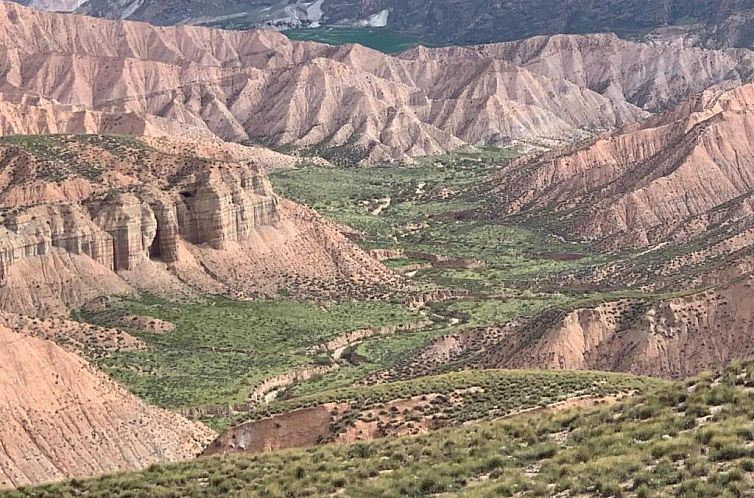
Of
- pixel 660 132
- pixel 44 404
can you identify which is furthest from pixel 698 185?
pixel 44 404

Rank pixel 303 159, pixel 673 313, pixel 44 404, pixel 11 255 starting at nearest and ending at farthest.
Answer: pixel 44 404, pixel 673 313, pixel 11 255, pixel 303 159

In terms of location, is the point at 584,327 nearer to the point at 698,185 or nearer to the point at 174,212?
the point at 174,212

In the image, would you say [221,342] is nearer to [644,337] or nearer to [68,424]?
[644,337]

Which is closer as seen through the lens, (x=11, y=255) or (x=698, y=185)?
(x=11, y=255)

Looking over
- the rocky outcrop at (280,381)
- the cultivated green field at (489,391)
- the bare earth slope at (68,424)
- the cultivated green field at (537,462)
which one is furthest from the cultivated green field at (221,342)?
the cultivated green field at (537,462)

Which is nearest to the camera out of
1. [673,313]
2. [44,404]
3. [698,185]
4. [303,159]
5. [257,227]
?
[44,404]

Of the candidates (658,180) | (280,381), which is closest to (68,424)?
(280,381)

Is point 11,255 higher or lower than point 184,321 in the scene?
higher
